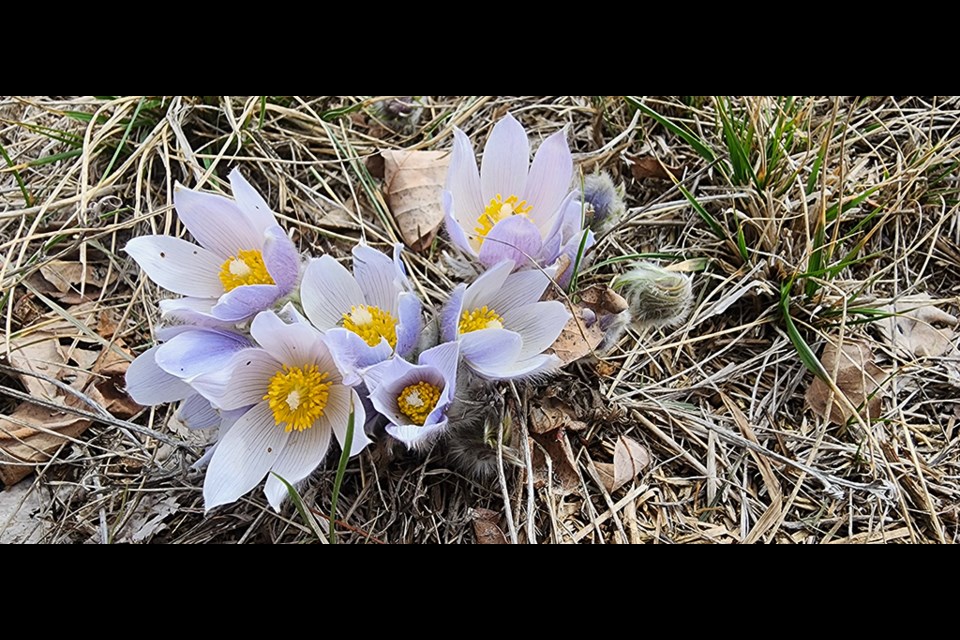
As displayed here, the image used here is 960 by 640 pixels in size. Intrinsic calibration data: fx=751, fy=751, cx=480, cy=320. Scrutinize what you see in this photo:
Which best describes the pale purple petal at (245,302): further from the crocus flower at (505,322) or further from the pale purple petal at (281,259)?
the crocus flower at (505,322)

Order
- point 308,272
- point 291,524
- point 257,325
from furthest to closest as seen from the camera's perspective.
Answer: point 291,524
point 308,272
point 257,325

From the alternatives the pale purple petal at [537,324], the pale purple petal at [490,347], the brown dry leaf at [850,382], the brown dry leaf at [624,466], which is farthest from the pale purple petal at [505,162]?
the brown dry leaf at [850,382]

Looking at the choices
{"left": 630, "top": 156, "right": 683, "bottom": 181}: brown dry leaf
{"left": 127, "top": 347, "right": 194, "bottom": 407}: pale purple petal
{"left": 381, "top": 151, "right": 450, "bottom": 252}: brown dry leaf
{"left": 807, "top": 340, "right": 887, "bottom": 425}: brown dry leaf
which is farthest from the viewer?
{"left": 630, "top": 156, "right": 683, "bottom": 181}: brown dry leaf

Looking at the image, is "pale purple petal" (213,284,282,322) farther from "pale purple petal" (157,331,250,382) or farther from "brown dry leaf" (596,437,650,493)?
"brown dry leaf" (596,437,650,493)

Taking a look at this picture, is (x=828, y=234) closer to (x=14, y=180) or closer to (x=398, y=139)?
(x=398, y=139)

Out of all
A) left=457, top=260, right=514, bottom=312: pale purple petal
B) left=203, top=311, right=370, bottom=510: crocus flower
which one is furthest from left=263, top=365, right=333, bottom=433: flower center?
left=457, top=260, right=514, bottom=312: pale purple petal

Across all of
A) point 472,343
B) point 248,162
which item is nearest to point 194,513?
point 472,343
